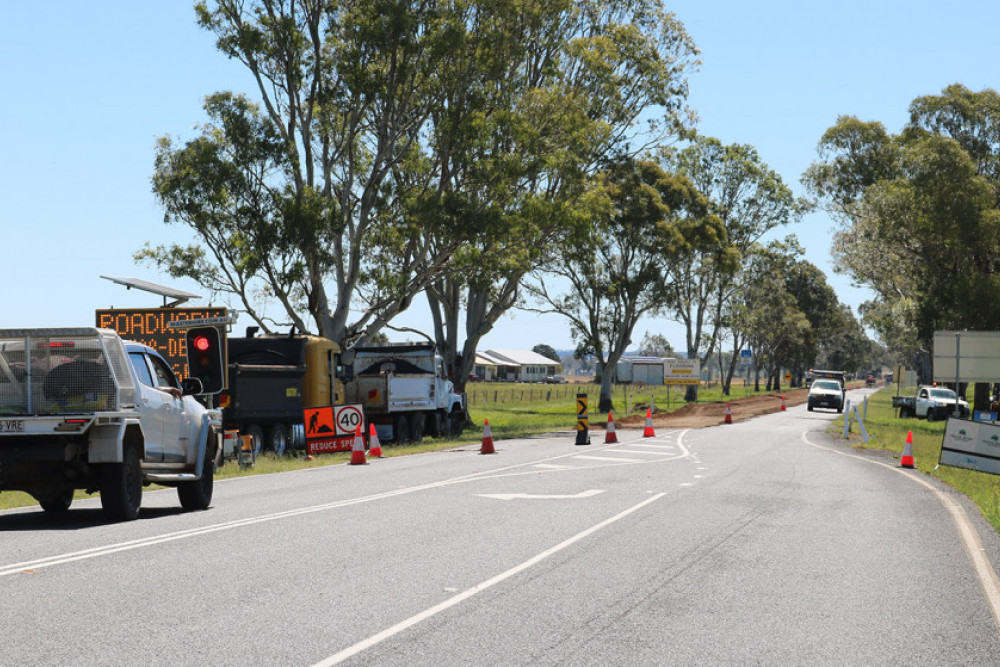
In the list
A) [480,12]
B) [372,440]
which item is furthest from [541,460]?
[480,12]

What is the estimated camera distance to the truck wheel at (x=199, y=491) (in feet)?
46.6

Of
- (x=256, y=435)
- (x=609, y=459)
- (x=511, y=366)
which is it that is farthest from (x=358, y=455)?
(x=511, y=366)

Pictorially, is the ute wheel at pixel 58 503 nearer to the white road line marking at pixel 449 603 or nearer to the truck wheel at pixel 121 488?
the truck wheel at pixel 121 488

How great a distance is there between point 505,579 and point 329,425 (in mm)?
17442

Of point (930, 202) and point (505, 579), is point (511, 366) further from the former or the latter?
point (505, 579)

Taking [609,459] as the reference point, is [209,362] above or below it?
above

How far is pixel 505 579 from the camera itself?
29.3 feet

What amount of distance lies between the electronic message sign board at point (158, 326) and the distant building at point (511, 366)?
5393 inches

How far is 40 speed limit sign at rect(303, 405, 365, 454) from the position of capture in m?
25.8

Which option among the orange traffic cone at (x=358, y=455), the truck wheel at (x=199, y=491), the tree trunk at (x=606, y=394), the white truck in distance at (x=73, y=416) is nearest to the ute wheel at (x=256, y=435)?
the orange traffic cone at (x=358, y=455)

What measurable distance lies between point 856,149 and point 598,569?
159 feet

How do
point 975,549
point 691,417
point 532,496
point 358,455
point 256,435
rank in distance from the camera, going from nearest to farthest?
1. point 975,549
2. point 532,496
3. point 358,455
4. point 256,435
5. point 691,417

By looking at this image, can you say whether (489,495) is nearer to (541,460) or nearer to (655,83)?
(541,460)

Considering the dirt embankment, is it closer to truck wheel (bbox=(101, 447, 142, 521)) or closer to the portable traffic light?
the portable traffic light
